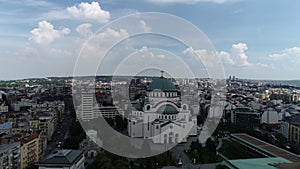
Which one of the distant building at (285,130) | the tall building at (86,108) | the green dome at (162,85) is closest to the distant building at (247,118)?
the distant building at (285,130)

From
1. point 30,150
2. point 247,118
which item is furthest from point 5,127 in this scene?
point 247,118

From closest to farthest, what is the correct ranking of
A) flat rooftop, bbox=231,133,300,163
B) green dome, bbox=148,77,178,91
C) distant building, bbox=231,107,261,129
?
flat rooftop, bbox=231,133,300,163
green dome, bbox=148,77,178,91
distant building, bbox=231,107,261,129

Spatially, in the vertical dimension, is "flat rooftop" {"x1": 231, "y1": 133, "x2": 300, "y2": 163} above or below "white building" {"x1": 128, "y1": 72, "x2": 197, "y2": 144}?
below

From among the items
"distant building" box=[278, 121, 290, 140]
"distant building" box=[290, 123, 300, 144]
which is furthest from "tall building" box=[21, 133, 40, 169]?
"distant building" box=[278, 121, 290, 140]

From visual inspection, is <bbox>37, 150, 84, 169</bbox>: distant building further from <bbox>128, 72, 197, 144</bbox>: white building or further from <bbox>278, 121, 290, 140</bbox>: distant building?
<bbox>278, 121, 290, 140</bbox>: distant building

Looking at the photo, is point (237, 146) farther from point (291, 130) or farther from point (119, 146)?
point (119, 146)

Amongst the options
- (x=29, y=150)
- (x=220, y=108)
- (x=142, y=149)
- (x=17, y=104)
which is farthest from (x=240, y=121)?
(x=17, y=104)

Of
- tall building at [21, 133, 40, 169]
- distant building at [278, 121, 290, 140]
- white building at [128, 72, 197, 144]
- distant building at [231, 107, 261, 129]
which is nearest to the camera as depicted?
tall building at [21, 133, 40, 169]
